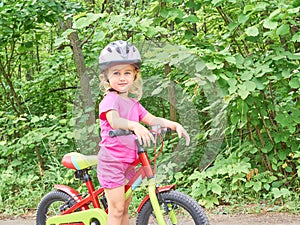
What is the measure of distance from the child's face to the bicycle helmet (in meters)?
0.04

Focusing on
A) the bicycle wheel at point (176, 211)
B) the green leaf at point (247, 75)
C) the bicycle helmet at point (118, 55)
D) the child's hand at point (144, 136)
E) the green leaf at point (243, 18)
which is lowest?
the bicycle wheel at point (176, 211)

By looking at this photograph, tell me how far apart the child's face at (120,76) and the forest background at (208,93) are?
95cm

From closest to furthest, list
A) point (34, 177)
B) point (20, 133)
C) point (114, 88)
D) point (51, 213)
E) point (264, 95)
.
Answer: point (114, 88) < point (51, 213) < point (264, 95) < point (34, 177) < point (20, 133)

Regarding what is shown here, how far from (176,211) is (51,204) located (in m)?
1.17

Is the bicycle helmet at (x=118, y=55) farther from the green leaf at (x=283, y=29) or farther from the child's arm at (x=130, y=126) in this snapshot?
the green leaf at (x=283, y=29)

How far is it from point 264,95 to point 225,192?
1.10m

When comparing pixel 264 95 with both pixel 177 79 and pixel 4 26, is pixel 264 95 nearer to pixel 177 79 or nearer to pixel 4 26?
pixel 177 79

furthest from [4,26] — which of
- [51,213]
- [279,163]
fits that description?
[279,163]

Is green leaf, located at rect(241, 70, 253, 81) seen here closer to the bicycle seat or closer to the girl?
the girl

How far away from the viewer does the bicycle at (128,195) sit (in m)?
2.99

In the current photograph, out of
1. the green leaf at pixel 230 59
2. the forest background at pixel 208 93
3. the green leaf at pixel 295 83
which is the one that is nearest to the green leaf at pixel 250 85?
the forest background at pixel 208 93

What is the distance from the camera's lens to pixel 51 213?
380cm

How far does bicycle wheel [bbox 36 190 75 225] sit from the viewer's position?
364cm

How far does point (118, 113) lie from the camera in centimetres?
287
